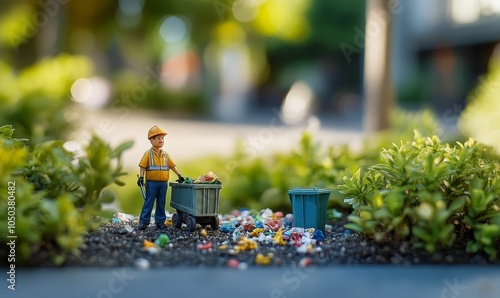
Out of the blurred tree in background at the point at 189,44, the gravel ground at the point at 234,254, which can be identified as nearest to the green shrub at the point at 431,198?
the gravel ground at the point at 234,254

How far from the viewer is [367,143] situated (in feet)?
24.6

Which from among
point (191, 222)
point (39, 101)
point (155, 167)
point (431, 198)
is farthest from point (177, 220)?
point (39, 101)

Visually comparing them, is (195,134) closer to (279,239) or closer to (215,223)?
(215,223)

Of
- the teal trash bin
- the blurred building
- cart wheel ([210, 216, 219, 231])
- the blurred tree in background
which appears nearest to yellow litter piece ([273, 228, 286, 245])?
the teal trash bin

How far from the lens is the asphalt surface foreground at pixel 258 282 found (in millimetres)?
3445

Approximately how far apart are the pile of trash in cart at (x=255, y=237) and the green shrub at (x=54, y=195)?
441 millimetres

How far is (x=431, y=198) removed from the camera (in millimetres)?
3779

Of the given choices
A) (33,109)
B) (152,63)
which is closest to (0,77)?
(33,109)

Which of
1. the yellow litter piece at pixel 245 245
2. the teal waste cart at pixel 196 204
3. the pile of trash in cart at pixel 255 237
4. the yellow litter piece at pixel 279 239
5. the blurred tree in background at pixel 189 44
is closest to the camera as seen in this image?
the pile of trash in cart at pixel 255 237

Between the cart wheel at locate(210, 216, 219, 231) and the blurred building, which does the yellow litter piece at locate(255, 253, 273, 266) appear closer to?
the cart wheel at locate(210, 216, 219, 231)

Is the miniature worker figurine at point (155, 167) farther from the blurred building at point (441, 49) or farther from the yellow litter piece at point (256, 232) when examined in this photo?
the blurred building at point (441, 49)

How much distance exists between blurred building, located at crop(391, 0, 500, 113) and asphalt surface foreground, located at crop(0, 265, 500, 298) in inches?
833

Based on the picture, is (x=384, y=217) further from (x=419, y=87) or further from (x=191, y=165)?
(x=419, y=87)

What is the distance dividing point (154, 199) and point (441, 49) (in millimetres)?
27227
